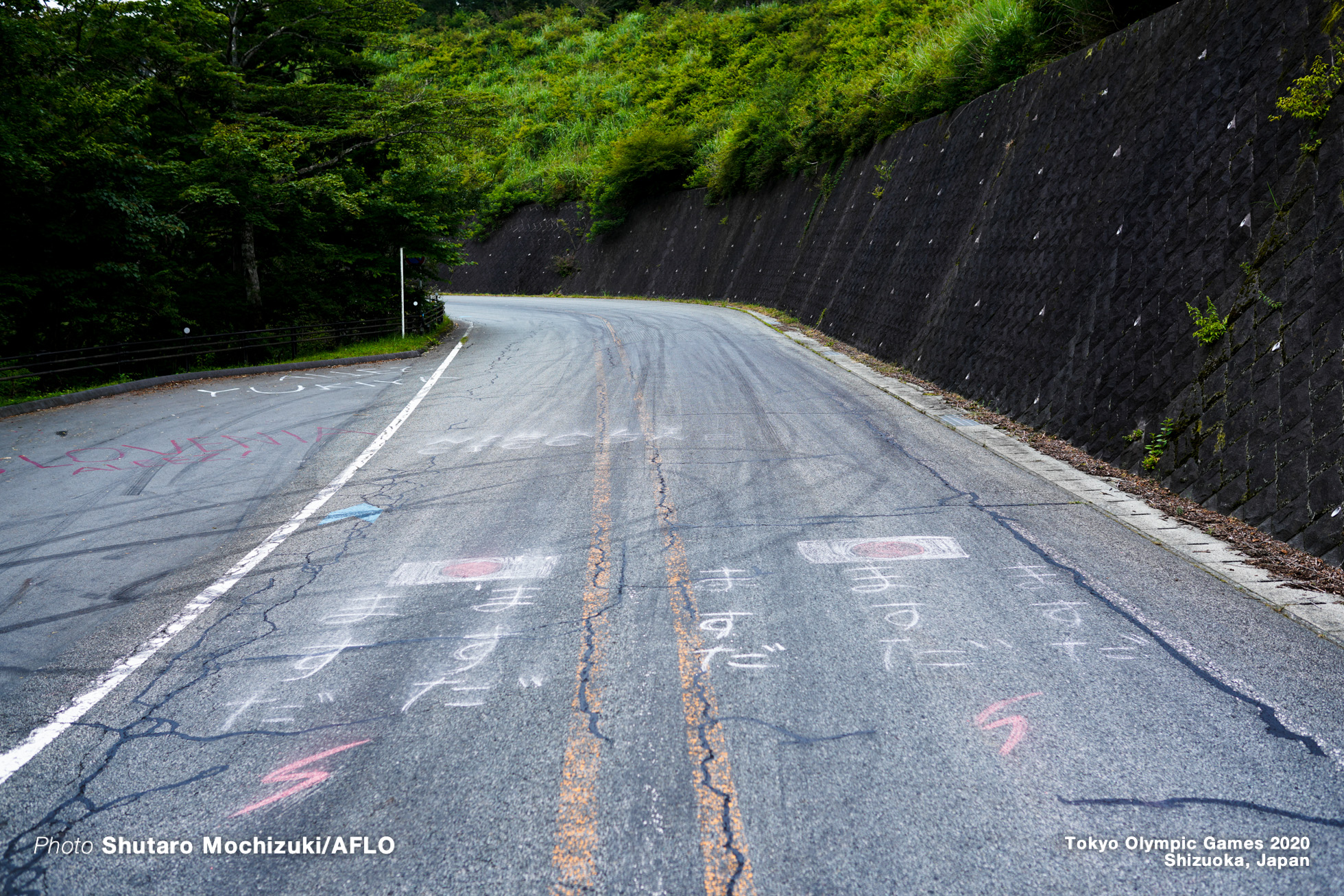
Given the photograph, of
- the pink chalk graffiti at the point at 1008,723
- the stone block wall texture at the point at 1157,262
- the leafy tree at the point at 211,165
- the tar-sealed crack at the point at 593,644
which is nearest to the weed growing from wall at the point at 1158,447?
the stone block wall texture at the point at 1157,262

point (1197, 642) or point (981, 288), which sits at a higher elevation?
point (981, 288)

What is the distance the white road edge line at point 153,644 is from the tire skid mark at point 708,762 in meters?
2.92

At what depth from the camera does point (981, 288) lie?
1202 cm

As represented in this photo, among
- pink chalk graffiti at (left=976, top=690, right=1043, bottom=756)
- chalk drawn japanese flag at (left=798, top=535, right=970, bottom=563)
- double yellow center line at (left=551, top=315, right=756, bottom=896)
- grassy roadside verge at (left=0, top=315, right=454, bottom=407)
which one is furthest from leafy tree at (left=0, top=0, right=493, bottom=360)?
pink chalk graffiti at (left=976, top=690, right=1043, bottom=756)

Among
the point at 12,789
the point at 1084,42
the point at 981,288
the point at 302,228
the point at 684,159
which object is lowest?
the point at 12,789

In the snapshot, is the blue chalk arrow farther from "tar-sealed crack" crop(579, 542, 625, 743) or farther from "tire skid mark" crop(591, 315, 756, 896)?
"tire skid mark" crop(591, 315, 756, 896)

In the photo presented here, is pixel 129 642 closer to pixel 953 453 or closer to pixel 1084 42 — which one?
pixel 953 453

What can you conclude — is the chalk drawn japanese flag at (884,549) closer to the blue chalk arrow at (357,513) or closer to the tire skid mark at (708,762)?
the tire skid mark at (708,762)

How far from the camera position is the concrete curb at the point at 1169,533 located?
4.41m

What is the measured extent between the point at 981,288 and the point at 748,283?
18298 millimetres

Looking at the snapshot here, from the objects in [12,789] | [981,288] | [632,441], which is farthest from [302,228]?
[12,789]

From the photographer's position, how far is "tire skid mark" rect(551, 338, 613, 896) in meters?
2.59

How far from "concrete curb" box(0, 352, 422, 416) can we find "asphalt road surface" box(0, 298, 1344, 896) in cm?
634

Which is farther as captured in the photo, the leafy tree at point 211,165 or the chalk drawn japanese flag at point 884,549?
the leafy tree at point 211,165
